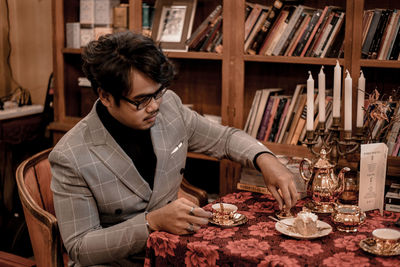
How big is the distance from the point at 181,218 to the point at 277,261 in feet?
0.99

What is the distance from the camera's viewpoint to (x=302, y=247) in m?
1.36

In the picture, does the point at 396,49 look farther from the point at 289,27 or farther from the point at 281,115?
the point at 281,115

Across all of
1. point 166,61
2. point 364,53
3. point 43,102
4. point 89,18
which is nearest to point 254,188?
point 166,61

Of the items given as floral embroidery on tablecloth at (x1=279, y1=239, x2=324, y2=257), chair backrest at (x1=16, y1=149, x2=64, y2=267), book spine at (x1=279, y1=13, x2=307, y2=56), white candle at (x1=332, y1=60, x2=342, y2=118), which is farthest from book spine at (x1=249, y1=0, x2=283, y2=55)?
floral embroidery on tablecloth at (x1=279, y1=239, x2=324, y2=257)

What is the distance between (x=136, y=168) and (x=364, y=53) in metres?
1.04

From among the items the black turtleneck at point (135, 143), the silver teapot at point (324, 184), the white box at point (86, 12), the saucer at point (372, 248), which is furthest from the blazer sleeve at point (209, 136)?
the white box at point (86, 12)

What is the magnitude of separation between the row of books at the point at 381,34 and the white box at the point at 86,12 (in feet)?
4.79

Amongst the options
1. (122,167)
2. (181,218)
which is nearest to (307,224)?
(181,218)

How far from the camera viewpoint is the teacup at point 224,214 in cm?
154

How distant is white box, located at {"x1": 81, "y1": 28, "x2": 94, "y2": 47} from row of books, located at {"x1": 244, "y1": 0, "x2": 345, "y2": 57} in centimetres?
93

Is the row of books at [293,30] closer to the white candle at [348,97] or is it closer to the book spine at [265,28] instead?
the book spine at [265,28]

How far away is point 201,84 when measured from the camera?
2.83 m

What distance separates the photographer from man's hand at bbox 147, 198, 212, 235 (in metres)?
1.44

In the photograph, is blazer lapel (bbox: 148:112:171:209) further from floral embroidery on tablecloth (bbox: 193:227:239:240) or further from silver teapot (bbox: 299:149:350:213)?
silver teapot (bbox: 299:149:350:213)
